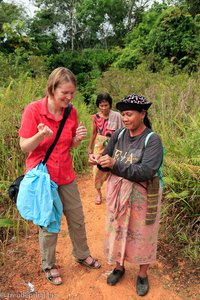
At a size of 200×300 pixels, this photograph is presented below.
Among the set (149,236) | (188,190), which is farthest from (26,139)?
(188,190)

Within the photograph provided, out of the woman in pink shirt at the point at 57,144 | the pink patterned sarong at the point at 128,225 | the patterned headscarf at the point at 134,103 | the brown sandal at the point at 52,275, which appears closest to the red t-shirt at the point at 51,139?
the woman in pink shirt at the point at 57,144

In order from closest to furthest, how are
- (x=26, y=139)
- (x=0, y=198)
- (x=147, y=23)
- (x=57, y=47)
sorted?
(x=26, y=139) → (x=0, y=198) → (x=147, y=23) → (x=57, y=47)

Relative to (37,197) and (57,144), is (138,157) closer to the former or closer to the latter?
(57,144)

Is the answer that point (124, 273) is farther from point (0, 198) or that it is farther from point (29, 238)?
point (0, 198)


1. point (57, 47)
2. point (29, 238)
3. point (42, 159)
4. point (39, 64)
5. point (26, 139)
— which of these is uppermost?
point (57, 47)

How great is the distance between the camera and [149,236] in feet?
7.30

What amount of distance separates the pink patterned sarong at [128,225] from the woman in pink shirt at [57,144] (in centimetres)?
34

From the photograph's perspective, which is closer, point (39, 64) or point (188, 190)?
point (188, 190)

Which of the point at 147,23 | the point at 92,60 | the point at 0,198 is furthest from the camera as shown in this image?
the point at 92,60

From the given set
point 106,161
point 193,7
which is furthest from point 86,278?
point 193,7

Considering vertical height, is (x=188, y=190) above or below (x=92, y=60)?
below

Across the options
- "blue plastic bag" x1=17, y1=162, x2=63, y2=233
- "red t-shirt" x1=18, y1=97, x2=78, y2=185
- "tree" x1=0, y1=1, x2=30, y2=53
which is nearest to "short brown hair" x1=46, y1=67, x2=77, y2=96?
"red t-shirt" x1=18, y1=97, x2=78, y2=185

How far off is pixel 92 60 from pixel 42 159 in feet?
52.7

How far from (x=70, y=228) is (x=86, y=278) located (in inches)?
18.0
